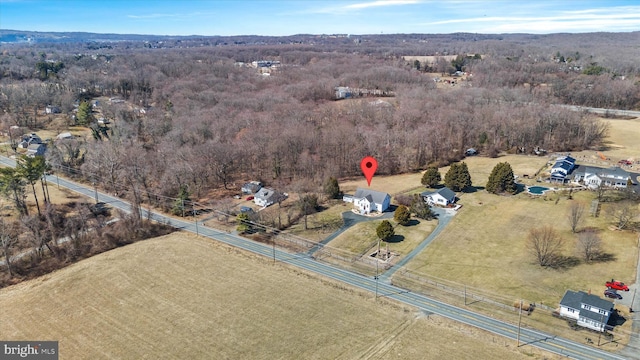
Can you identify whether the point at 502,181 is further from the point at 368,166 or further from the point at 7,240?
the point at 7,240

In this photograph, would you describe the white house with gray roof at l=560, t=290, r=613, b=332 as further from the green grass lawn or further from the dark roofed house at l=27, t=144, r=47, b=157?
the dark roofed house at l=27, t=144, r=47, b=157

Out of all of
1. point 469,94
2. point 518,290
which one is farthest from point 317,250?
point 469,94

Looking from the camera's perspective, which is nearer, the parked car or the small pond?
the parked car

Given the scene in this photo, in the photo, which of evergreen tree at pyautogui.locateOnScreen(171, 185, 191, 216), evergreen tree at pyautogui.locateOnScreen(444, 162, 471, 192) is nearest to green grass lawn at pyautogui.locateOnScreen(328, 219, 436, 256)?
evergreen tree at pyautogui.locateOnScreen(444, 162, 471, 192)

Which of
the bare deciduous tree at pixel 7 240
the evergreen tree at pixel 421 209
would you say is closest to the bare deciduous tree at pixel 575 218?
the evergreen tree at pixel 421 209

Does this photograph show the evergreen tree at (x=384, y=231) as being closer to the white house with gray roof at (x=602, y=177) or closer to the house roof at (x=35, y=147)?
the white house with gray roof at (x=602, y=177)

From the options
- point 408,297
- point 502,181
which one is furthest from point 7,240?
point 502,181
